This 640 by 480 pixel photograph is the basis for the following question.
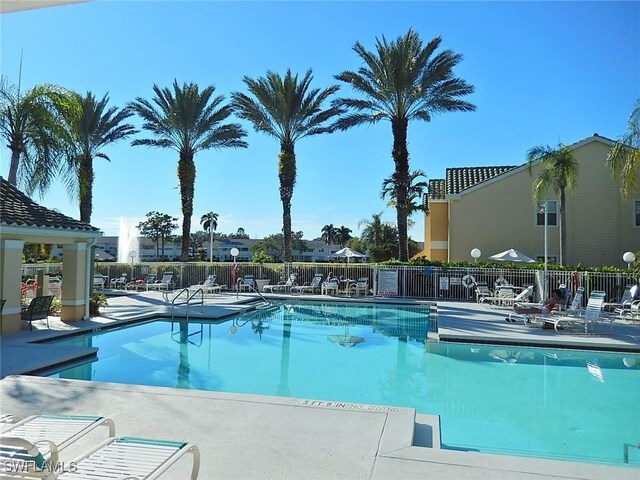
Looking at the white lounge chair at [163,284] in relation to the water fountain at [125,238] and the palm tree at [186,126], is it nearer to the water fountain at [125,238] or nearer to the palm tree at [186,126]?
the palm tree at [186,126]

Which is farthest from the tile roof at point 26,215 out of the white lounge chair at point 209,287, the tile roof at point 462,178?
the tile roof at point 462,178

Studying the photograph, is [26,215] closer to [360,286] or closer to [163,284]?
[163,284]

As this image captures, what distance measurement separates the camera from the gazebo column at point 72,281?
13.9 meters

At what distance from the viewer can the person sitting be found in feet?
46.7

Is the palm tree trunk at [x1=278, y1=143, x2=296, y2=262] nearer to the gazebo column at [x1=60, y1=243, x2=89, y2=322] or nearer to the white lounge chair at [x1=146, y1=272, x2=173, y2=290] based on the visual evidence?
the white lounge chair at [x1=146, y1=272, x2=173, y2=290]

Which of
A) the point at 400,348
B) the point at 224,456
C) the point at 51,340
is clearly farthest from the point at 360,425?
the point at 51,340

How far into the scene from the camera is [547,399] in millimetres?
8203

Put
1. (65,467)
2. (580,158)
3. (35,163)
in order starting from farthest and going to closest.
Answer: (580,158), (35,163), (65,467)

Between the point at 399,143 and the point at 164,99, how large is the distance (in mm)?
14168

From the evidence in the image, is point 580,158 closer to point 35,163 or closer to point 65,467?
point 35,163

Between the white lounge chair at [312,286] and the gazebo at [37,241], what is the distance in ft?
37.1

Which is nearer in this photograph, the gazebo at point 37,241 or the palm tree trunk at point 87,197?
the gazebo at point 37,241

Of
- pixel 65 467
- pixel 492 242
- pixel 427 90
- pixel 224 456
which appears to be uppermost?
pixel 427 90

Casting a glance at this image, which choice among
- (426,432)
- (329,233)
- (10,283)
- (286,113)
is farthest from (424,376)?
(329,233)
